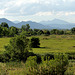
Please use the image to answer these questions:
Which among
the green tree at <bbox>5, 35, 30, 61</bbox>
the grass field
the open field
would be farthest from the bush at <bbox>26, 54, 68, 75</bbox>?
the open field

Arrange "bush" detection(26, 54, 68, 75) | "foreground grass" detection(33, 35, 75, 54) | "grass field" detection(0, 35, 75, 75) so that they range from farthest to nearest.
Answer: "foreground grass" detection(33, 35, 75, 54) → "grass field" detection(0, 35, 75, 75) → "bush" detection(26, 54, 68, 75)

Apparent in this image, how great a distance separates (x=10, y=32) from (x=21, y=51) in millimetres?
62673

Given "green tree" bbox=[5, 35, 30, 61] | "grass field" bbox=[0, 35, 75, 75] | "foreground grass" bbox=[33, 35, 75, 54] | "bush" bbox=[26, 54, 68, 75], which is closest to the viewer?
"bush" bbox=[26, 54, 68, 75]

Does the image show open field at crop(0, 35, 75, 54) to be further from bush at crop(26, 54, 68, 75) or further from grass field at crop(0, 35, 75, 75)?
bush at crop(26, 54, 68, 75)

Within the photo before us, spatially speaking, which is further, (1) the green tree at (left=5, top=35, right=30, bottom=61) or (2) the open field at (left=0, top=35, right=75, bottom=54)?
(2) the open field at (left=0, top=35, right=75, bottom=54)

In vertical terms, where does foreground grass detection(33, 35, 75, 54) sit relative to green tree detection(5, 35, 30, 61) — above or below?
below

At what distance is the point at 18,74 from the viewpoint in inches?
365

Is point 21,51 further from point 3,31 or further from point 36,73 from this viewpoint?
point 3,31

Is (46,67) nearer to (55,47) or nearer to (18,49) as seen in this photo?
(18,49)

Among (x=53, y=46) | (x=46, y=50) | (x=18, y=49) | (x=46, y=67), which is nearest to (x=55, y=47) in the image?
(x=53, y=46)

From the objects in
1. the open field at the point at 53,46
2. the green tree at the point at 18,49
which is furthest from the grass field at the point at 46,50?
the green tree at the point at 18,49

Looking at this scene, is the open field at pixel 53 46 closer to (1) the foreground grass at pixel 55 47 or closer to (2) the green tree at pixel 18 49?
(1) the foreground grass at pixel 55 47

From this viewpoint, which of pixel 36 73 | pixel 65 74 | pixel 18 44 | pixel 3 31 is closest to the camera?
pixel 36 73

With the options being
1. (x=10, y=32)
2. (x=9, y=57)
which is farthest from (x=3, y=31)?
(x=9, y=57)
